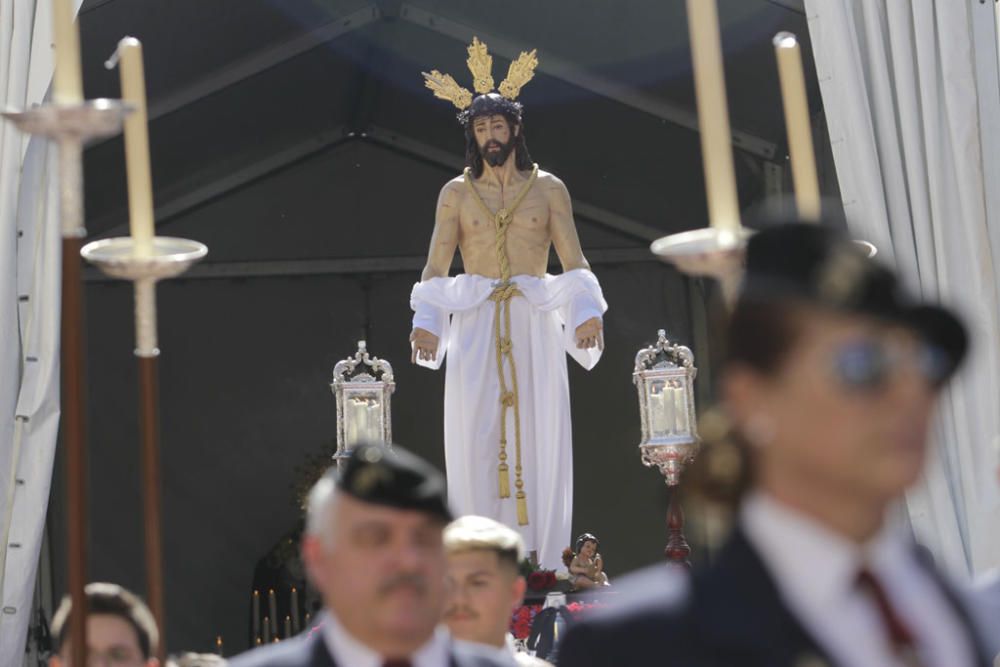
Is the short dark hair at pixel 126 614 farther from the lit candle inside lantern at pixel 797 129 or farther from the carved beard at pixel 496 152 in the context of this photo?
the carved beard at pixel 496 152

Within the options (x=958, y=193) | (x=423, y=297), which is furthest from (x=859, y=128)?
(x=423, y=297)

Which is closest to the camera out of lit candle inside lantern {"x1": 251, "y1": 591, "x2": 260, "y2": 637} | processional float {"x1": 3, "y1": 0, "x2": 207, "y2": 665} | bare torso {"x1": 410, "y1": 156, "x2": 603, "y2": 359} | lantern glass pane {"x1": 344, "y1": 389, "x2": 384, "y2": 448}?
processional float {"x1": 3, "y1": 0, "x2": 207, "y2": 665}

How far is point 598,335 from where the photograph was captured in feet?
23.8

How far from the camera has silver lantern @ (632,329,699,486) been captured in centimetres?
751

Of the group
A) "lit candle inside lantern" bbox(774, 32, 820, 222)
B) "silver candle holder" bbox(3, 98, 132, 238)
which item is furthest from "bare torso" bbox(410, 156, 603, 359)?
"silver candle holder" bbox(3, 98, 132, 238)

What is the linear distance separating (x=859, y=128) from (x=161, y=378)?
748 cm

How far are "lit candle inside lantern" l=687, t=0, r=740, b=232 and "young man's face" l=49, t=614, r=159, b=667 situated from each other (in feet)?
3.62

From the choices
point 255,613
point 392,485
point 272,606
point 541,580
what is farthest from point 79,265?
point 272,606

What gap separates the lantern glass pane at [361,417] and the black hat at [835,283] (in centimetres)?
630

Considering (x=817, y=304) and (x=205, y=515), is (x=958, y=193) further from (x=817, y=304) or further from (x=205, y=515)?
(x=205, y=515)

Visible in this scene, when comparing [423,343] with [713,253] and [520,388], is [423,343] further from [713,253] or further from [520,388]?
[713,253]

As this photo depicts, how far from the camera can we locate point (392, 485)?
7.09ft

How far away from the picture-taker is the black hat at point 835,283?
170 centimetres

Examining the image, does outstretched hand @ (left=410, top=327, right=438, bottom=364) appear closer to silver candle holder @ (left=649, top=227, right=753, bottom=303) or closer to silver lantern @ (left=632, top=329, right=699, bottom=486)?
silver lantern @ (left=632, top=329, right=699, bottom=486)
